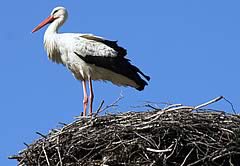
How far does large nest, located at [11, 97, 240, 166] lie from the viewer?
910 cm

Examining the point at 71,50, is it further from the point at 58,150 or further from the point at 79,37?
the point at 58,150

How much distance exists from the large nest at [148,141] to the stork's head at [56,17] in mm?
4120

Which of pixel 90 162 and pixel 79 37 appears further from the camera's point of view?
pixel 79 37

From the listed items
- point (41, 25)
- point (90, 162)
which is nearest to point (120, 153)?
point (90, 162)

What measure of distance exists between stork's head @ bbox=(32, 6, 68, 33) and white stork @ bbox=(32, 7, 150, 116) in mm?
675

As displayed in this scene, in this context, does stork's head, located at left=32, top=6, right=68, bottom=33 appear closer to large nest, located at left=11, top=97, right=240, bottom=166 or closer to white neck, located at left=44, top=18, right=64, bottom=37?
white neck, located at left=44, top=18, right=64, bottom=37

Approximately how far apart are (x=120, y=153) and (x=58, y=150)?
615mm

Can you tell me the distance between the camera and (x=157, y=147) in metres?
9.04

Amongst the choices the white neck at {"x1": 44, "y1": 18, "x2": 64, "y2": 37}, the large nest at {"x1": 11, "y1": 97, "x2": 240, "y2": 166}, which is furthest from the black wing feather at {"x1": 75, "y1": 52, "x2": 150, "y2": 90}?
the large nest at {"x1": 11, "y1": 97, "x2": 240, "y2": 166}

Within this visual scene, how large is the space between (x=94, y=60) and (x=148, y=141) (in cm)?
381

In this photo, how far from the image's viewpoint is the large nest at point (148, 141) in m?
9.10

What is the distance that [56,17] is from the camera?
13.8 m

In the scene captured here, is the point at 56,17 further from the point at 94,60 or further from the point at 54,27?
the point at 94,60

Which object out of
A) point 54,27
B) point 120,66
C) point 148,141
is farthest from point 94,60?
point 148,141
